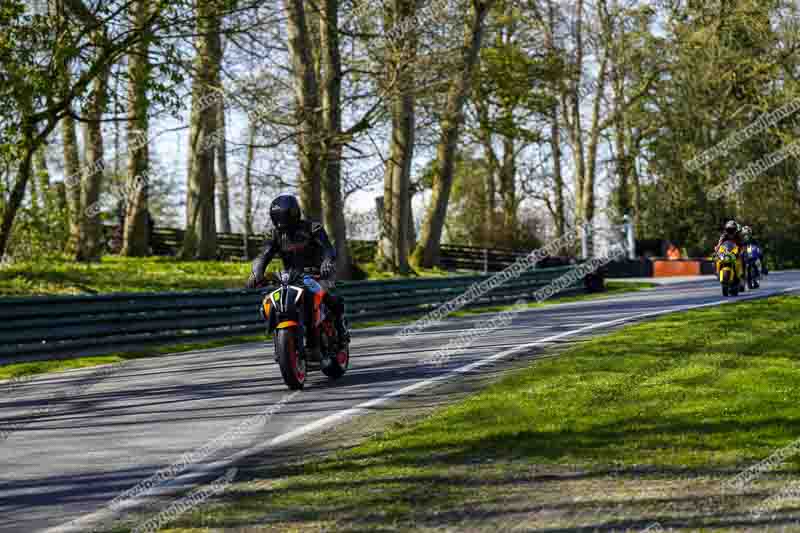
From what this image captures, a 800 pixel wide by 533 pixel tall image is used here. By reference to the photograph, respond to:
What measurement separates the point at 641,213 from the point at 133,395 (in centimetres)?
4740

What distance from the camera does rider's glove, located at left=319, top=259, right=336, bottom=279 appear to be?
33.3 feet

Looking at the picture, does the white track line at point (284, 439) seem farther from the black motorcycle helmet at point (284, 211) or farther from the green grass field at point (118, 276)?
the green grass field at point (118, 276)

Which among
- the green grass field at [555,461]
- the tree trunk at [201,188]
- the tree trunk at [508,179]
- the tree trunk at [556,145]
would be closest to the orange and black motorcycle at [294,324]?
the green grass field at [555,461]

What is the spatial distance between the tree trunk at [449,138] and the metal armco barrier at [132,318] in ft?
27.3

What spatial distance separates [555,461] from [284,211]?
4528mm

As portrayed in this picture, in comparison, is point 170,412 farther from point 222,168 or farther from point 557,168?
point 557,168

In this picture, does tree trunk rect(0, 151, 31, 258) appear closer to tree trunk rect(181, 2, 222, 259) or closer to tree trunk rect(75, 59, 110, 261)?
tree trunk rect(75, 59, 110, 261)

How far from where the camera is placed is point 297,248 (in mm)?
10344

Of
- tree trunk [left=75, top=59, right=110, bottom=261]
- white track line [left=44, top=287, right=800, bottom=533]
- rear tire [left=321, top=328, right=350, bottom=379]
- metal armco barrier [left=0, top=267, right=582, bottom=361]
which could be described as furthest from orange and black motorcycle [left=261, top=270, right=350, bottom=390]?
tree trunk [left=75, top=59, right=110, bottom=261]

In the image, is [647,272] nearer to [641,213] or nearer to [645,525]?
[641,213]

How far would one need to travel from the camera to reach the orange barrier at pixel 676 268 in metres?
45.6

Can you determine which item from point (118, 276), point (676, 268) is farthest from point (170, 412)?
point (676, 268)

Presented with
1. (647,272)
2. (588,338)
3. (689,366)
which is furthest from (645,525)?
(647,272)

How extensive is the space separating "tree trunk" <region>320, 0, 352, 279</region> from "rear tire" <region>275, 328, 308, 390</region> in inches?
557
